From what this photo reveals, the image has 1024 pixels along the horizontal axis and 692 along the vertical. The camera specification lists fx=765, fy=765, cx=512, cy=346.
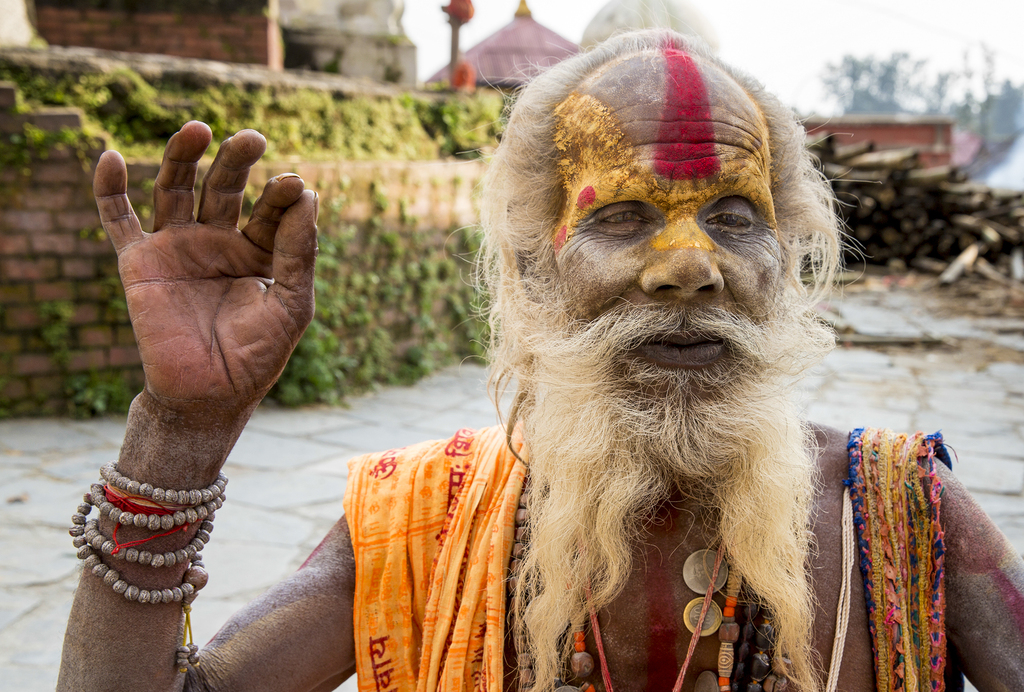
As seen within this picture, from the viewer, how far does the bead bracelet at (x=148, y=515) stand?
4.04ft

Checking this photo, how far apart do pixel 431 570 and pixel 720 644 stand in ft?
1.89

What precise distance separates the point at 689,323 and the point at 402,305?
17.6ft

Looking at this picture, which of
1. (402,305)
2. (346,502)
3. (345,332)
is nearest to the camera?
(346,502)

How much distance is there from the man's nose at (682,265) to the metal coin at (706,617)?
1.87ft

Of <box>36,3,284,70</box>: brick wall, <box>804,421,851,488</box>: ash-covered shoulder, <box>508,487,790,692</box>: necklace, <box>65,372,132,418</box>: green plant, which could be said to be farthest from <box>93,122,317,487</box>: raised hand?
<box>36,3,284,70</box>: brick wall

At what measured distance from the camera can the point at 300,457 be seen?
4.54 metres

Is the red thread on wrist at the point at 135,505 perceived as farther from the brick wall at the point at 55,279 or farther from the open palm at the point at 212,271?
the brick wall at the point at 55,279

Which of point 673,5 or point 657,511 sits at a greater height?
point 673,5

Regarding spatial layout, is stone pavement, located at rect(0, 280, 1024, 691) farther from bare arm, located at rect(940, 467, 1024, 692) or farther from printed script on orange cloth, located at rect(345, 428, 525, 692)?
bare arm, located at rect(940, 467, 1024, 692)

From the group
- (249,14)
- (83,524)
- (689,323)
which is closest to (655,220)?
(689,323)

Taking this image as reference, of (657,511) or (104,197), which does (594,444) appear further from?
(104,197)

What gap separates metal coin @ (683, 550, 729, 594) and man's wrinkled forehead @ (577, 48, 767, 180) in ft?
2.35

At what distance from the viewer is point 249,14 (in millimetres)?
7496

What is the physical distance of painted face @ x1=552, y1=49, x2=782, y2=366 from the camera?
1.40m
